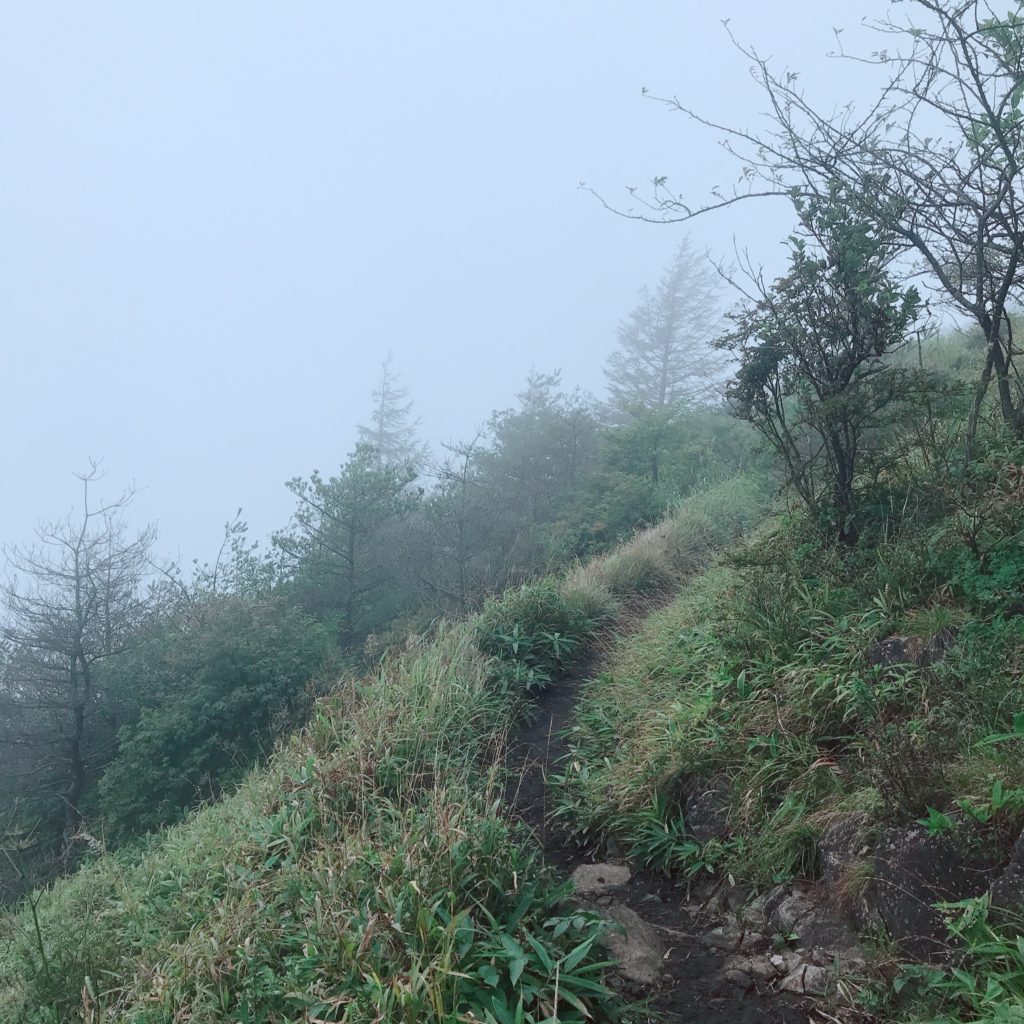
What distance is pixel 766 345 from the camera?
Result: 6.12 metres

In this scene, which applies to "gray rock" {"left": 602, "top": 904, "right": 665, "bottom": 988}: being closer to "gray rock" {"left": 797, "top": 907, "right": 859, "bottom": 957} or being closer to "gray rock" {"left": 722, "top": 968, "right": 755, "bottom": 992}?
"gray rock" {"left": 722, "top": 968, "right": 755, "bottom": 992}

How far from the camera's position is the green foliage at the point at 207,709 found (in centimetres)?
1217

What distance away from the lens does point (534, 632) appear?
25.1ft

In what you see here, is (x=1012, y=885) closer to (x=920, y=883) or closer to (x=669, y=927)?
(x=920, y=883)

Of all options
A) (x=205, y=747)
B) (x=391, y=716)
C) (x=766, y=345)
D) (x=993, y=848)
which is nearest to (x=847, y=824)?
(x=993, y=848)

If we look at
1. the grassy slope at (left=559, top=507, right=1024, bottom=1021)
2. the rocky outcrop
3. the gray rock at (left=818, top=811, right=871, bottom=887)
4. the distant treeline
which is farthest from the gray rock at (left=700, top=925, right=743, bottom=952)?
the distant treeline

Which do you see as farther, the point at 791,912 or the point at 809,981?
the point at 791,912

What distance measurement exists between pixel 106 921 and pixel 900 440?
20.0ft

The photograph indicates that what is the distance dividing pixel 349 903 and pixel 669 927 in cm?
148

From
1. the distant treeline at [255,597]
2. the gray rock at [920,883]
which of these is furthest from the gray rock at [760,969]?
the distant treeline at [255,597]

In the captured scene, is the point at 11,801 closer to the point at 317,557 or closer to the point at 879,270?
the point at 317,557

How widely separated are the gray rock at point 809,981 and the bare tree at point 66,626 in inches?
627

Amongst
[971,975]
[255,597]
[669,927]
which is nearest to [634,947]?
[669,927]

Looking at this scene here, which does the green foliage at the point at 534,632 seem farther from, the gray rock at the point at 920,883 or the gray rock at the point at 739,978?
the gray rock at the point at 920,883
